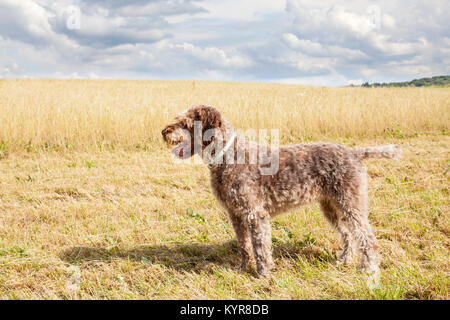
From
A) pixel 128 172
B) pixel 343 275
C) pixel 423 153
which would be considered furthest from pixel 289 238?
pixel 423 153

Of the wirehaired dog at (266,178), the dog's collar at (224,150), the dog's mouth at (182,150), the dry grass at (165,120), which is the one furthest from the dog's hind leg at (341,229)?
the dry grass at (165,120)

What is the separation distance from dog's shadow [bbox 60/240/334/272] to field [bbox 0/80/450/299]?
0.06ft

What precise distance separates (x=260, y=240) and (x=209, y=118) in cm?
153

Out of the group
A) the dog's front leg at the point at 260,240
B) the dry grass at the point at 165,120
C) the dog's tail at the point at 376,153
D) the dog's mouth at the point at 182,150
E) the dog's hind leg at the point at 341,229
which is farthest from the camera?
the dry grass at the point at 165,120

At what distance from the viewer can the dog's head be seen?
4172 millimetres

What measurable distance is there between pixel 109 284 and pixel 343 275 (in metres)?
2.68

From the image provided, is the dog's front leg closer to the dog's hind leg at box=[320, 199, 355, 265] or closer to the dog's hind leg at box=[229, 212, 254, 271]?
the dog's hind leg at box=[229, 212, 254, 271]

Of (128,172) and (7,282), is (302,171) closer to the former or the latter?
(7,282)

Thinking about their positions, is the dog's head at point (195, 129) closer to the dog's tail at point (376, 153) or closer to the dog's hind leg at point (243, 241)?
the dog's hind leg at point (243, 241)

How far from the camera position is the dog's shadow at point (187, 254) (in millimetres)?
4609

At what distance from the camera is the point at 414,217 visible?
5.67 m

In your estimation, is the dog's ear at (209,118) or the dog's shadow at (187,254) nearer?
the dog's ear at (209,118)

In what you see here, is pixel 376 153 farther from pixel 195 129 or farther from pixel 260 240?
pixel 195 129
